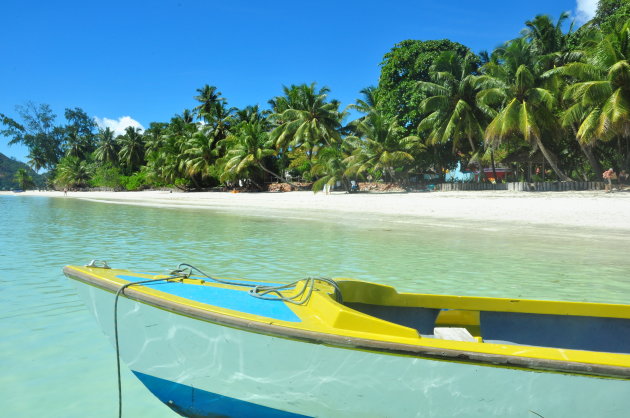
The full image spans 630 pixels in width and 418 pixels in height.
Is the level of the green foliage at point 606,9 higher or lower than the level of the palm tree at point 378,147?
higher

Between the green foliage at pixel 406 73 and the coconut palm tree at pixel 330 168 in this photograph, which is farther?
the green foliage at pixel 406 73

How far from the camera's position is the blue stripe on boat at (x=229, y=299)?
9.20 ft

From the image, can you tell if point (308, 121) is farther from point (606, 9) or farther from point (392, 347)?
point (392, 347)

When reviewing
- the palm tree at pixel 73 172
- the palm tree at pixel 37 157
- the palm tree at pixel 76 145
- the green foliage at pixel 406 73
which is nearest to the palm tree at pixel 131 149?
the palm tree at pixel 73 172

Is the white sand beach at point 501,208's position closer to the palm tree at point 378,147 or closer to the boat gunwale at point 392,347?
the palm tree at point 378,147

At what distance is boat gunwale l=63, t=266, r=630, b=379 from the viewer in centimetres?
203

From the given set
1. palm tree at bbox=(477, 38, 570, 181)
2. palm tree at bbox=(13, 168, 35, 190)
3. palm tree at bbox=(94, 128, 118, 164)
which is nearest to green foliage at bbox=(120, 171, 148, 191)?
palm tree at bbox=(94, 128, 118, 164)

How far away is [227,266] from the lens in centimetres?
784

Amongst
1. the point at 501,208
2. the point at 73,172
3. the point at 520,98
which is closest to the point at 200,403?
the point at 501,208

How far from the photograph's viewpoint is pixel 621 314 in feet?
10.2

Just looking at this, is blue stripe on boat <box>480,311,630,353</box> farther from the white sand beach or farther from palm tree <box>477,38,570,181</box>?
palm tree <box>477,38,570,181</box>

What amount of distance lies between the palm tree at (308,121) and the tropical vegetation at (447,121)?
104mm

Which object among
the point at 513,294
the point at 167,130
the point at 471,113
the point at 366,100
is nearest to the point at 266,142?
the point at 366,100

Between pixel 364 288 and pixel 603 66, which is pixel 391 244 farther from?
pixel 603 66
